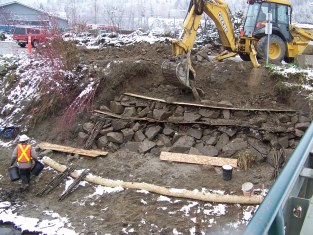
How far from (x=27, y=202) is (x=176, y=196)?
10.5 ft

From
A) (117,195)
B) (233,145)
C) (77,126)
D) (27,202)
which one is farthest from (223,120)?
(27,202)

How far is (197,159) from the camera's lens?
8797mm

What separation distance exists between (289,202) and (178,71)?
8.25 m

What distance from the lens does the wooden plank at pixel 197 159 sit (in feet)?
28.2

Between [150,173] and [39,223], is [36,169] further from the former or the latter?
[150,173]

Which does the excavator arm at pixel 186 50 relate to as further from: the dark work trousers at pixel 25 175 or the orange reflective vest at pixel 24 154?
the dark work trousers at pixel 25 175

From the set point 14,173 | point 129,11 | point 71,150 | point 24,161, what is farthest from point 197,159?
point 129,11

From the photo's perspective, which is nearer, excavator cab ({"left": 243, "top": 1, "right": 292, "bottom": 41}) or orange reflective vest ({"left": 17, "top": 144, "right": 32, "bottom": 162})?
orange reflective vest ({"left": 17, "top": 144, "right": 32, "bottom": 162})

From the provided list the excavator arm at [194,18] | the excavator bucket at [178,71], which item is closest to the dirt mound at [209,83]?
the excavator bucket at [178,71]

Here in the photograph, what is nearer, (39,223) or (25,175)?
(39,223)

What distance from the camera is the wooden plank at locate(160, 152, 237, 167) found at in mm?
8594

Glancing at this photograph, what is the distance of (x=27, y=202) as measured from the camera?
7887mm

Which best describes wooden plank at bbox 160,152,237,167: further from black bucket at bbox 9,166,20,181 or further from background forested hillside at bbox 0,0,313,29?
background forested hillside at bbox 0,0,313,29

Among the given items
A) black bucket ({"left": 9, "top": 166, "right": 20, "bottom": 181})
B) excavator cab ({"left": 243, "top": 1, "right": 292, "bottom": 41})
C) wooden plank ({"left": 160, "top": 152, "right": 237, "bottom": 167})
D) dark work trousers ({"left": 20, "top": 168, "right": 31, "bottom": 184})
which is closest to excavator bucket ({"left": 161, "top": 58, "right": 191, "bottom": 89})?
wooden plank ({"left": 160, "top": 152, "right": 237, "bottom": 167})
